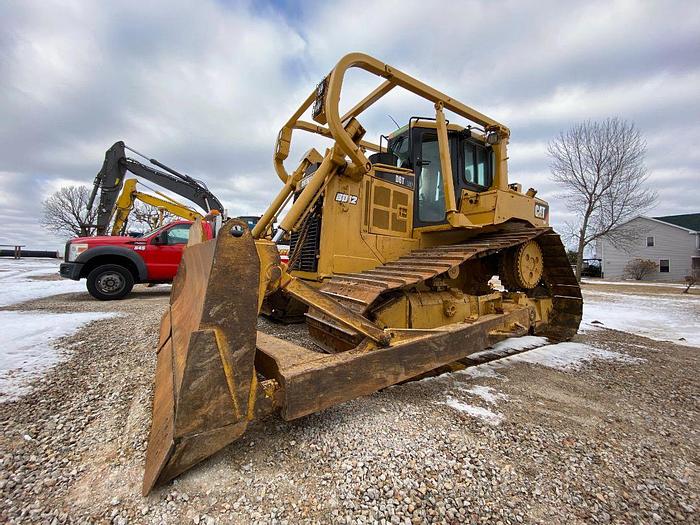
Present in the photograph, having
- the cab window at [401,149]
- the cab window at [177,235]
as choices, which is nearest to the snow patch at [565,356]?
the cab window at [401,149]

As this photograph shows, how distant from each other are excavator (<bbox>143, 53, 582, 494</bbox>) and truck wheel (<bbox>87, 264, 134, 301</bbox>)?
485cm

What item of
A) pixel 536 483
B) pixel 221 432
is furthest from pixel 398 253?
pixel 221 432

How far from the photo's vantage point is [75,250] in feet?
25.9

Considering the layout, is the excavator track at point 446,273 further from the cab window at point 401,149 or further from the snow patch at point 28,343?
the snow patch at point 28,343

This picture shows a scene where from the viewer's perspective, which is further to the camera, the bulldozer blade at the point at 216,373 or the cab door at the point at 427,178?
the cab door at the point at 427,178

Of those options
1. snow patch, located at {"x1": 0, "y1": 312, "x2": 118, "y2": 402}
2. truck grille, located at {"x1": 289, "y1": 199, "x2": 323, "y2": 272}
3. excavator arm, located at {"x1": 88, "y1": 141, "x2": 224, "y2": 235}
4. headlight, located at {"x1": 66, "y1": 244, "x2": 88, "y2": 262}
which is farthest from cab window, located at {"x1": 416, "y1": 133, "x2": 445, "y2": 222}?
excavator arm, located at {"x1": 88, "y1": 141, "x2": 224, "y2": 235}

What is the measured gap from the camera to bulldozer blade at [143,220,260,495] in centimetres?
154

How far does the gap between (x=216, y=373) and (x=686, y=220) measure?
43899 millimetres

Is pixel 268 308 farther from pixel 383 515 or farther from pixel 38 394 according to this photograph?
pixel 383 515

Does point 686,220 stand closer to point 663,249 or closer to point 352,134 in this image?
point 663,249

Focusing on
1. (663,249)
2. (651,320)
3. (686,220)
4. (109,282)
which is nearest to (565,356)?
(651,320)

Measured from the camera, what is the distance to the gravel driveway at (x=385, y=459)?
1.56m

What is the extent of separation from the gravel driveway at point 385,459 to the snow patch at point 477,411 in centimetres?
2

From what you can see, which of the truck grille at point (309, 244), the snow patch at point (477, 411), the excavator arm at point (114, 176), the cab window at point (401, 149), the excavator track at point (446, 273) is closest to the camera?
the snow patch at point (477, 411)
